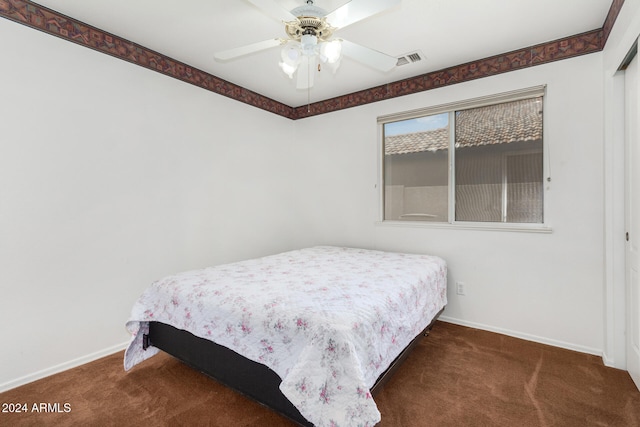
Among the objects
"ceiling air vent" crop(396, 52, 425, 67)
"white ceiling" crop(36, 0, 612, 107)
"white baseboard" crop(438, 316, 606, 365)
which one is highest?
"ceiling air vent" crop(396, 52, 425, 67)

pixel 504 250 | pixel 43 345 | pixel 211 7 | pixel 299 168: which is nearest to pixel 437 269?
pixel 504 250

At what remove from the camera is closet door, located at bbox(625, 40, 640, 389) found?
1.83m

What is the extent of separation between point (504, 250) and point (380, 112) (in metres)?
1.92

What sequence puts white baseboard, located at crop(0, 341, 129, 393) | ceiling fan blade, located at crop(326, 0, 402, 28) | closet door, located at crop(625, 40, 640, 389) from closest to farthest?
ceiling fan blade, located at crop(326, 0, 402, 28) → closet door, located at crop(625, 40, 640, 389) → white baseboard, located at crop(0, 341, 129, 393)

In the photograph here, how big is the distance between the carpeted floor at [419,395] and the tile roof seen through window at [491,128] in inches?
73.7

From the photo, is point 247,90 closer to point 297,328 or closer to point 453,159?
point 453,159

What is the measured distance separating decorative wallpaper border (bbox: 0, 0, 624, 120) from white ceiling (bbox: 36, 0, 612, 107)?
0.20 ft

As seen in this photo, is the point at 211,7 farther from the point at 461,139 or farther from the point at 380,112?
the point at 461,139

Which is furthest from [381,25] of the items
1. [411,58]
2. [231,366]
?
[231,366]

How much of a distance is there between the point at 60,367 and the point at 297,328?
1.96 metres

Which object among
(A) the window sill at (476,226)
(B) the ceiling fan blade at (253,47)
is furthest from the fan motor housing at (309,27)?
(A) the window sill at (476,226)

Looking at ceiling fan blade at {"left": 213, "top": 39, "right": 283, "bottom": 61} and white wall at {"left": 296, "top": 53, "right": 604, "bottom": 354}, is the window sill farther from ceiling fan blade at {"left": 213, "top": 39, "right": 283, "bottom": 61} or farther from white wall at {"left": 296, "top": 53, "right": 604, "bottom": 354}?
ceiling fan blade at {"left": 213, "top": 39, "right": 283, "bottom": 61}

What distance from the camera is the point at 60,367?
2.15m

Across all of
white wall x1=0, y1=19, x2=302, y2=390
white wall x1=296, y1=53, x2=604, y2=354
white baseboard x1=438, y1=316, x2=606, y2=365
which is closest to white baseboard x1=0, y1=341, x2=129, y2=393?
white wall x1=0, y1=19, x2=302, y2=390
